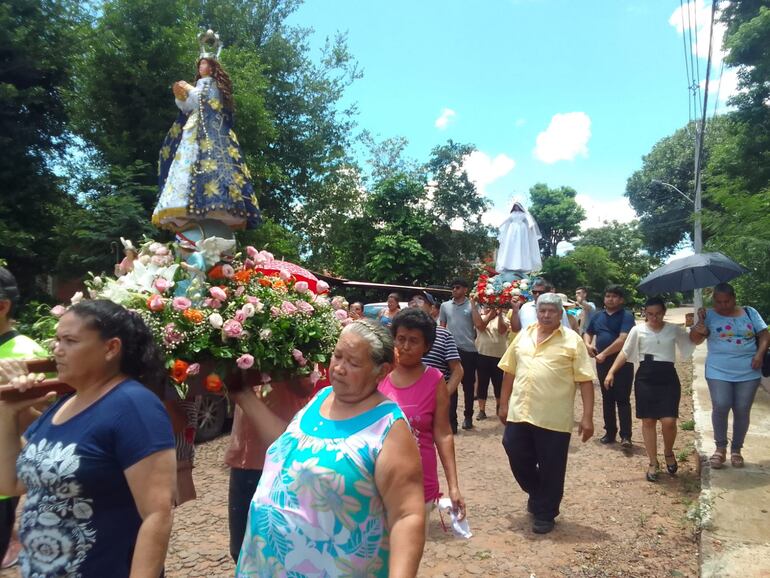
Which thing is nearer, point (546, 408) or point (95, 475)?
point (95, 475)

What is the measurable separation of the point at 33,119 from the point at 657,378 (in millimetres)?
14131

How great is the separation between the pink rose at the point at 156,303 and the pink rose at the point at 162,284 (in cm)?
6

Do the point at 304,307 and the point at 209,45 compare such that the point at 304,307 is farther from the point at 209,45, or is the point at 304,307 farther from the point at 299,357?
the point at 209,45

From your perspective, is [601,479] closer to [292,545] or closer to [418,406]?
[418,406]

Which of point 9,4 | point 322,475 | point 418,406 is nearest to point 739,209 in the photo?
point 418,406

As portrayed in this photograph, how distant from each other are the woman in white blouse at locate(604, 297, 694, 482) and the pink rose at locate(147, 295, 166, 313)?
17.0ft

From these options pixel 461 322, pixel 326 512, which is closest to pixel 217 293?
pixel 326 512

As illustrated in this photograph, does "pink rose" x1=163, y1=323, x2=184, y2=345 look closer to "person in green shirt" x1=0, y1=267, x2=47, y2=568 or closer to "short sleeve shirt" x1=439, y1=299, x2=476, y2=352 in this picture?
"person in green shirt" x1=0, y1=267, x2=47, y2=568

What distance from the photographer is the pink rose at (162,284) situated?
2.50 m

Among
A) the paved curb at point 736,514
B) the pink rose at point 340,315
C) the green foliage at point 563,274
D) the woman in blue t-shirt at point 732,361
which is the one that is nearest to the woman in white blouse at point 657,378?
the woman in blue t-shirt at point 732,361

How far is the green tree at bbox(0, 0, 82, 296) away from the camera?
12.7 m

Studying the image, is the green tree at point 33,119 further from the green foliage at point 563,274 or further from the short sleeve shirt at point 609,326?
the green foliage at point 563,274

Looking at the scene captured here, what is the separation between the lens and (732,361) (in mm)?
5809

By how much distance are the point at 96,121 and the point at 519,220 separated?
9.19 metres
